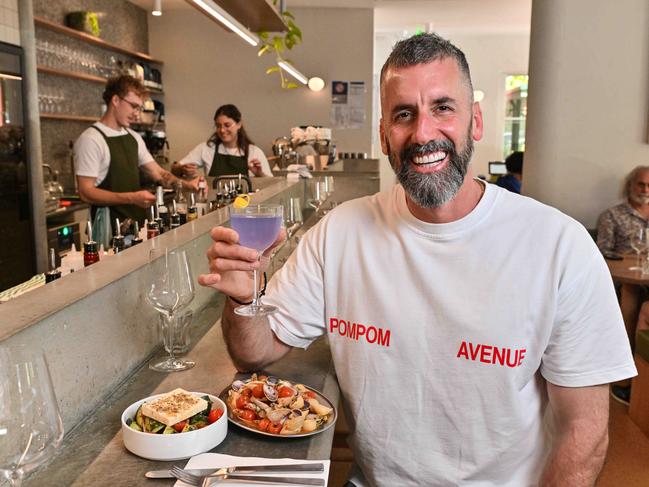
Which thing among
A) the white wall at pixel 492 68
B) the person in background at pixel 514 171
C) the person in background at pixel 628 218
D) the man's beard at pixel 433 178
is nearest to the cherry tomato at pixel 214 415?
the man's beard at pixel 433 178

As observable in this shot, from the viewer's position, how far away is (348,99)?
969 centimetres

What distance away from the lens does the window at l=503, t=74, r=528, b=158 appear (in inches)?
544

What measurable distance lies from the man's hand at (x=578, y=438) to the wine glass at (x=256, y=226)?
2.42 feet

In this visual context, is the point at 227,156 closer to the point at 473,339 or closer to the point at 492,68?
the point at 473,339

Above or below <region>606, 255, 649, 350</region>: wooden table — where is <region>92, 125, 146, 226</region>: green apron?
above

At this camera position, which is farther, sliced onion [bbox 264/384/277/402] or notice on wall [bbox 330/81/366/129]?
notice on wall [bbox 330/81/366/129]

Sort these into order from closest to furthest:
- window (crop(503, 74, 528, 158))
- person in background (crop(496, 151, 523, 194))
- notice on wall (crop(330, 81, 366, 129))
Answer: person in background (crop(496, 151, 523, 194))
notice on wall (crop(330, 81, 366, 129))
window (crop(503, 74, 528, 158))

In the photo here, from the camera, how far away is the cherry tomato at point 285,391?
142 centimetres

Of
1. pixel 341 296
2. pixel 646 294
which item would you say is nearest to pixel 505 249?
pixel 341 296

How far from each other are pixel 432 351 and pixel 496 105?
1287cm

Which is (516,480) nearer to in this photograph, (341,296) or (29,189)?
(341,296)

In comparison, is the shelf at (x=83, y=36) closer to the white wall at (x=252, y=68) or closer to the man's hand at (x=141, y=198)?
the white wall at (x=252, y=68)

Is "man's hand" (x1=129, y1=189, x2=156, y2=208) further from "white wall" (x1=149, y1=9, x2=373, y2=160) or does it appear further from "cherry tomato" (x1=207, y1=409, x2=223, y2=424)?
"white wall" (x1=149, y1=9, x2=373, y2=160)

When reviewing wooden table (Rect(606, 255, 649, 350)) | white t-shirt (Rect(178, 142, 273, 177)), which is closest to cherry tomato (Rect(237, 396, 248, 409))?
wooden table (Rect(606, 255, 649, 350))
